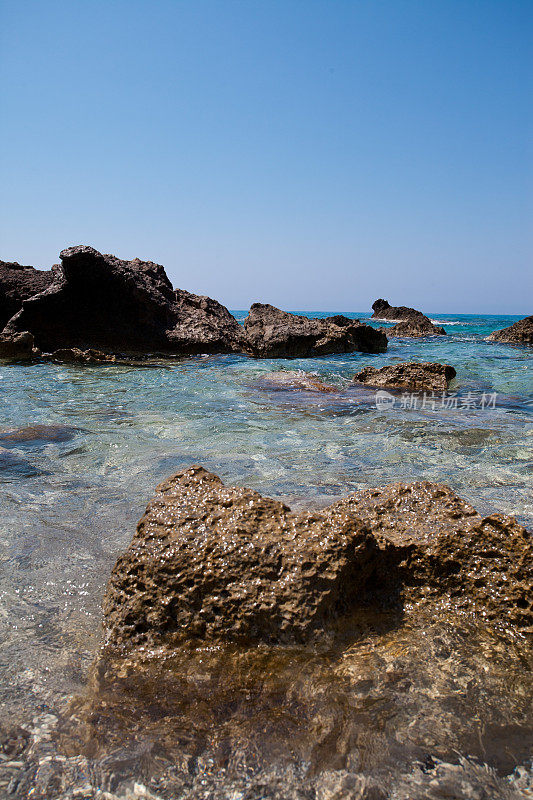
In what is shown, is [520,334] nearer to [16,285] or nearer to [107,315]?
[107,315]

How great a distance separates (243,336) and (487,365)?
673 centimetres

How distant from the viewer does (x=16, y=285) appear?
1454cm

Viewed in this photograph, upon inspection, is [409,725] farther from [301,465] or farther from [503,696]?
[301,465]

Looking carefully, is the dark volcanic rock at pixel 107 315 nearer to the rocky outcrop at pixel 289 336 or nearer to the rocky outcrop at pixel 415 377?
the rocky outcrop at pixel 289 336

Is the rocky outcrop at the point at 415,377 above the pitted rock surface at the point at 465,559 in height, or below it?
above

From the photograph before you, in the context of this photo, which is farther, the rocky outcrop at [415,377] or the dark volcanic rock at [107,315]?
the dark volcanic rock at [107,315]

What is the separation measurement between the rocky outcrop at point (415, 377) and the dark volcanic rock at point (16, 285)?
10619 mm

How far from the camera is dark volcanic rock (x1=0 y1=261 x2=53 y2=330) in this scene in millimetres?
14242

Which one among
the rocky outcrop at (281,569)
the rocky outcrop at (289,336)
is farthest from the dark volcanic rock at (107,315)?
the rocky outcrop at (281,569)

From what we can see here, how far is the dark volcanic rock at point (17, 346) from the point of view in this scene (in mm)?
11930

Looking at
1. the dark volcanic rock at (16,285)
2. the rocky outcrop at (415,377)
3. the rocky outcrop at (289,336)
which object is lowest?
the rocky outcrop at (415,377)

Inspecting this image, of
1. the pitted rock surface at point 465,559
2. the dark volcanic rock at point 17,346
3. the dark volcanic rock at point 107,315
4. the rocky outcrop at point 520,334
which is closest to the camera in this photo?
the pitted rock surface at point 465,559

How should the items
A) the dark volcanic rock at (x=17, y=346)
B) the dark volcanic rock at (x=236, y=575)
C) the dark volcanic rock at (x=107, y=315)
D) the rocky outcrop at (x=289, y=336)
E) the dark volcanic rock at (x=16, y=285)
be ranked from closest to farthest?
the dark volcanic rock at (x=236, y=575), the dark volcanic rock at (x=17, y=346), the dark volcanic rock at (x=107, y=315), the rocky outcrop at (x=289, y=336), the dark volcanic rock at (x=16, y=285)

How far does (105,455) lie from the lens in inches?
176
